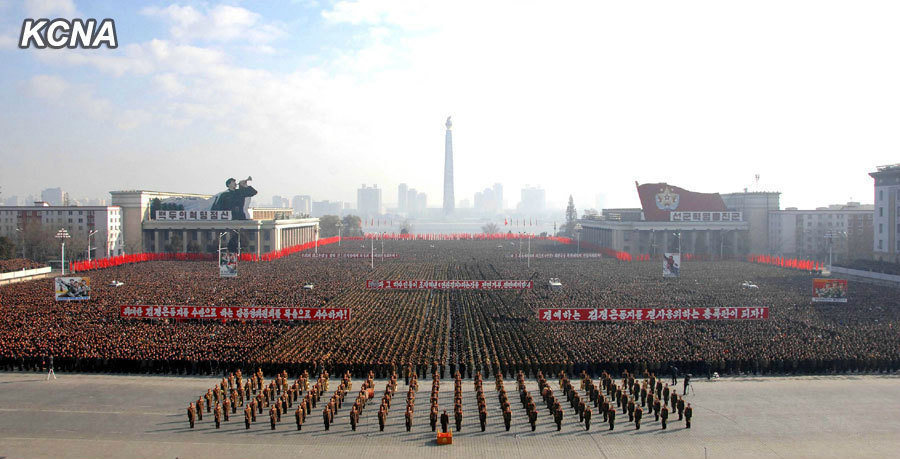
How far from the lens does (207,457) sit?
16750mm

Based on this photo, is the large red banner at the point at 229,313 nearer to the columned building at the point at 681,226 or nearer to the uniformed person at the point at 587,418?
the uniformed person at the point at 587,418

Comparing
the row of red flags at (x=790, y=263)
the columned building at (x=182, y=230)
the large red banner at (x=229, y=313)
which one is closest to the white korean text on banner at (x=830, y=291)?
the row of red flags at (x=790, y=263)

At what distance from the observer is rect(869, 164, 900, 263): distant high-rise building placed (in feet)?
188

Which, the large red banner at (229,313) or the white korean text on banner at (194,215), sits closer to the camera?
the large red banner at (229,313)

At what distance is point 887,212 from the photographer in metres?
58.6

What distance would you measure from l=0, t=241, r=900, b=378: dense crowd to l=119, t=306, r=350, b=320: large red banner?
388 mm

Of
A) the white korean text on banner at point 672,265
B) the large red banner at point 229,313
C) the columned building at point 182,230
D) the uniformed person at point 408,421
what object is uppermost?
the columned building at point 182,230

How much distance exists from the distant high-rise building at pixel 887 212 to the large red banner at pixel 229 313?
52.6 m

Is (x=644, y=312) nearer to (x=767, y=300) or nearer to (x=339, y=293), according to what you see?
(x=767, y=300)

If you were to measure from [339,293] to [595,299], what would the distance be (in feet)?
58.6

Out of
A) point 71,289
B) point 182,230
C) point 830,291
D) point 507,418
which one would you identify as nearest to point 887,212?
point 830,291

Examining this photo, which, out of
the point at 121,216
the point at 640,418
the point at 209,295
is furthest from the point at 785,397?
the point at 121,216

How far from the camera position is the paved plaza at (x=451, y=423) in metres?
17.3

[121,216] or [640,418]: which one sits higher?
[121,216]
